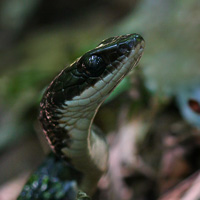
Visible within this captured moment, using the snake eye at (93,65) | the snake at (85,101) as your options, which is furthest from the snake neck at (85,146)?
the snake eye at (93,65)

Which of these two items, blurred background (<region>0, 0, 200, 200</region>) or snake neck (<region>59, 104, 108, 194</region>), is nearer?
snake neck (<region>59, 104, 108, 194</region>)

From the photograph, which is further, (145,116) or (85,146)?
(145,116)

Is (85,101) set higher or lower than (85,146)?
higher

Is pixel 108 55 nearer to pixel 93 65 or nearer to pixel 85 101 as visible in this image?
pixel 93 65

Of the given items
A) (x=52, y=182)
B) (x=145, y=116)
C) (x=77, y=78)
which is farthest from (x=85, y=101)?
(x=145, y=116)

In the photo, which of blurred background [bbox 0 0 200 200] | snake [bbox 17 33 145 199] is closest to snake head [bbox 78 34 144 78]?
snake [bbox 17 33 145 199]

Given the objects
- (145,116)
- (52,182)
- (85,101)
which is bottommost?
(145,116)

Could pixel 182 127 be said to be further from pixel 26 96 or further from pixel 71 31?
pixel 71 31

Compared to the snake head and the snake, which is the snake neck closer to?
the snake
